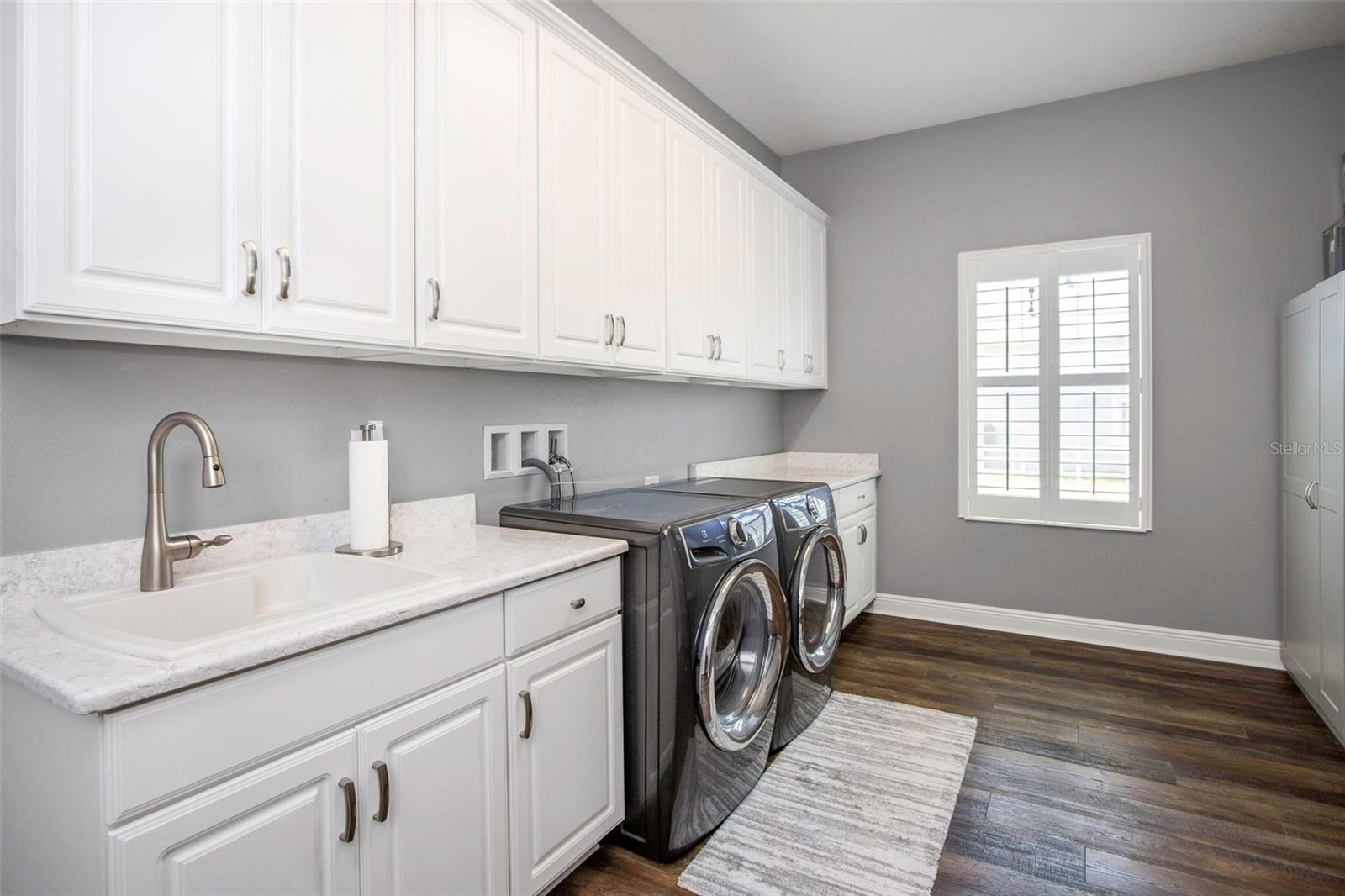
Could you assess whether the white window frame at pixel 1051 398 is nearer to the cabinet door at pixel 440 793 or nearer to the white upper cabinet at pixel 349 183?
the white upper cabinet at pixel 349 183

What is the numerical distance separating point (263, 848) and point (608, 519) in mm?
1081

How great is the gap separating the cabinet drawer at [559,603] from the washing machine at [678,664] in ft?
0.29

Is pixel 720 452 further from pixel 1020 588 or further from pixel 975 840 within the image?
pixel 975 840

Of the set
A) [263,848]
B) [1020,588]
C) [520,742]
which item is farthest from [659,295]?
[1020,588]

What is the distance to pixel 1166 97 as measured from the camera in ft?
11.2

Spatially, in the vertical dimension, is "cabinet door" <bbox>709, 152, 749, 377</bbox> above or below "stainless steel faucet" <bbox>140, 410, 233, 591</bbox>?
above

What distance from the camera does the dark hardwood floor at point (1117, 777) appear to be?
1801 millimetres

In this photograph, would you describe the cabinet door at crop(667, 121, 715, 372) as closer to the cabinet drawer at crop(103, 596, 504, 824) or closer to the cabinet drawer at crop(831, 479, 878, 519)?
the cabinet drawer at crop(831, 479, 878, 519)

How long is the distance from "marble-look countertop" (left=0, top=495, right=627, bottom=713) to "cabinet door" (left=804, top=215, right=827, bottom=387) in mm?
2447

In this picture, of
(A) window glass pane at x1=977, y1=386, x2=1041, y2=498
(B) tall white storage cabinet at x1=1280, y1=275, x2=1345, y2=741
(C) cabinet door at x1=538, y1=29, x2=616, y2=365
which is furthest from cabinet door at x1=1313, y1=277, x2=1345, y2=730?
(C) cabinet door at x1=538, y1=29, x2=616, y2=365

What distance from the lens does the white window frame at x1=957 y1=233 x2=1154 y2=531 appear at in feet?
11.3

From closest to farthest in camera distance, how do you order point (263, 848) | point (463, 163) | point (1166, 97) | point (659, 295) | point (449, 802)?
point (263, 848), point (449, 802), point (463, 163), point (659, 295), point (1166, 97)

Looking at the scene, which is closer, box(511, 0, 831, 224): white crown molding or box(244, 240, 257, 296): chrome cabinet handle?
box(244, 240, 257, 296): chrome cabinet handle

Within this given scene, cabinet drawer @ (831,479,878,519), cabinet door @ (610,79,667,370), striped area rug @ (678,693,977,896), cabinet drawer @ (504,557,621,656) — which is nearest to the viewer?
cabinet drawer @ (504,557,621,656)
